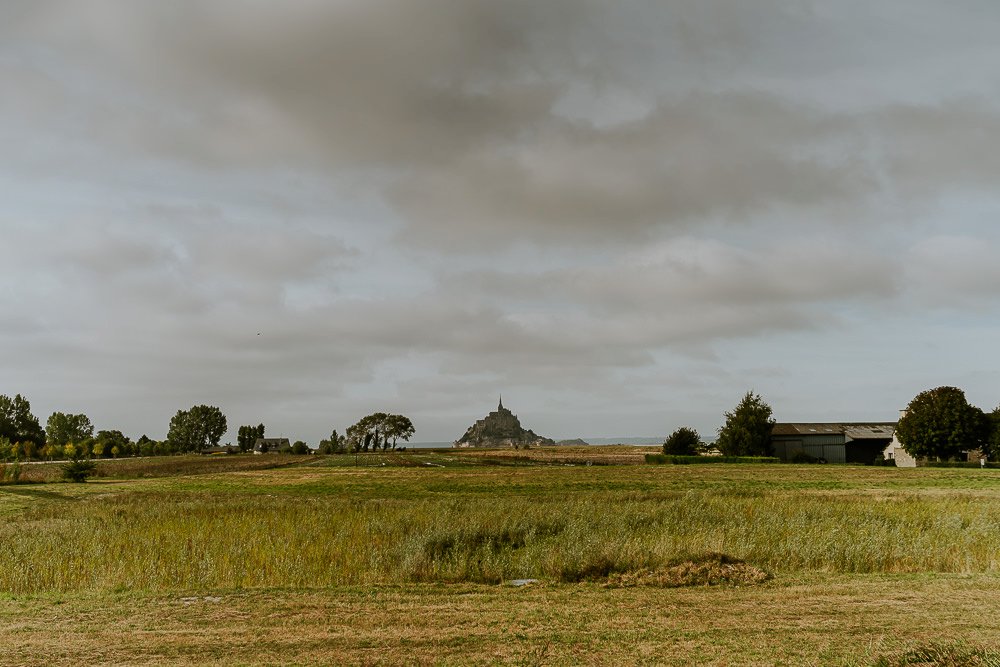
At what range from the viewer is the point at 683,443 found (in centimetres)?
8794

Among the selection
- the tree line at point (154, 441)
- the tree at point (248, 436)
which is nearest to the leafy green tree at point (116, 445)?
the tree line at point (154, 441)

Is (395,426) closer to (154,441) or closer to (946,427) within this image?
(154,441)

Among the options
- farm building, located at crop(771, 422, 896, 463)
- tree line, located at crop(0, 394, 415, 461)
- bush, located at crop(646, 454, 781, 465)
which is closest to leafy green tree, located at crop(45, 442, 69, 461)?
tree line, located at crop(0, 394, 415, 461)

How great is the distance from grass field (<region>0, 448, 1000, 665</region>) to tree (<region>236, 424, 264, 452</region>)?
160 metres

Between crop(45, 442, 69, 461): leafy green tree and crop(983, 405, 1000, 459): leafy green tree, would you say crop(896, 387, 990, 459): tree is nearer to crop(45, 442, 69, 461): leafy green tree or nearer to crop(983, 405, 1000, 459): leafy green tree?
crop(983, 405, 1000, 459): leafy green tree

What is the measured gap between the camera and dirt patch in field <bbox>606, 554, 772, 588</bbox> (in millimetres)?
15492

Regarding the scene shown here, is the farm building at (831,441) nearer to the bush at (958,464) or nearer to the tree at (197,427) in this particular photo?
the bush at (958,464)

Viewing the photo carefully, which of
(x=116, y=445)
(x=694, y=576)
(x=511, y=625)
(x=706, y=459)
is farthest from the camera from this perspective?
(x=116, y=445)

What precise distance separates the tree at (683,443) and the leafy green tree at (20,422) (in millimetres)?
131024

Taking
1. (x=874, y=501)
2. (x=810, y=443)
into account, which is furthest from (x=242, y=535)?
(x=810, y=443)

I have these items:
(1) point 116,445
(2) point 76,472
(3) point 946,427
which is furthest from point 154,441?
(3) point 946,427

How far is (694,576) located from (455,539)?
281 inches

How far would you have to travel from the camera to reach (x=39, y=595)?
14523 millimetres

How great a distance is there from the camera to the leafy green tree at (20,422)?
13775cm
